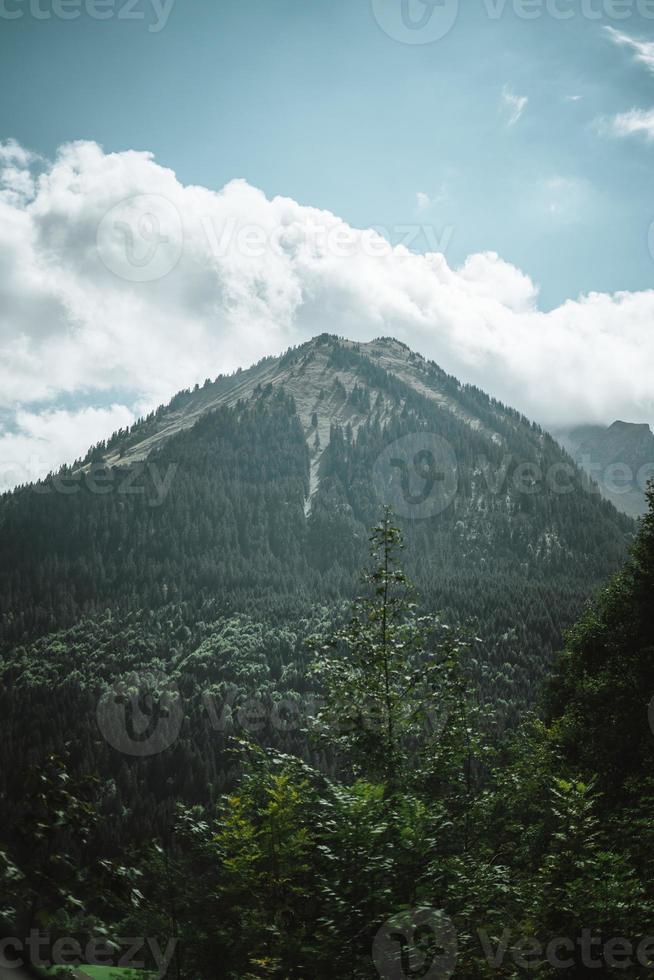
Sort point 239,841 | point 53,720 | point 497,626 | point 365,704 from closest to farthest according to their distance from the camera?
point 239,841
point 365,704
point 53,720
point 497,626

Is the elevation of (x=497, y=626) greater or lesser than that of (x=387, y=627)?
lesser

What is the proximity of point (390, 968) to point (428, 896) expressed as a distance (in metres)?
1.16

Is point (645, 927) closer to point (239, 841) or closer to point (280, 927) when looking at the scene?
point (280, 927)

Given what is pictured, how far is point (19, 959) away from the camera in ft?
7.78

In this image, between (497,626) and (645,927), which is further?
(497,626)

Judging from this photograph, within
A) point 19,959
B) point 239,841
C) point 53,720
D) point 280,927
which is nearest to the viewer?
point 19,959

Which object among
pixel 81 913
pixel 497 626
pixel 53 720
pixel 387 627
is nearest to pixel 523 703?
pixel 497 626

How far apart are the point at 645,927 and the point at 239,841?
243 inches

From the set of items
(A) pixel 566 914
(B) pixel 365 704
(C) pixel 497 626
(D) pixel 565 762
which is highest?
(B) pixel 365 704

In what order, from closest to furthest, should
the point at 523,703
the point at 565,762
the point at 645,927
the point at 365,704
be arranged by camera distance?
Result: the point at 645,927 → the point at 365,704 → the point at 565,762 → the point at 523,703

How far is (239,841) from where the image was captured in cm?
971

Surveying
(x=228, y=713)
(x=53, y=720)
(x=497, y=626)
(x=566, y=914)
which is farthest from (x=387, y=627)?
(x=497, y=626)

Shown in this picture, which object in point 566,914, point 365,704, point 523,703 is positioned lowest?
point 523,703

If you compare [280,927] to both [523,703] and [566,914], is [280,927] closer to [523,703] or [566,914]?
[566,914]
